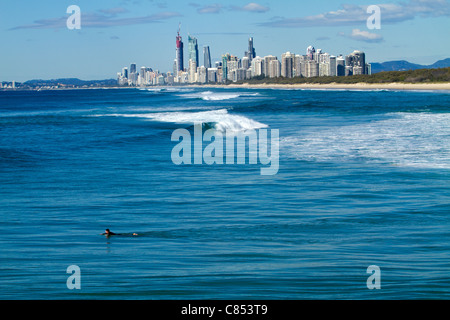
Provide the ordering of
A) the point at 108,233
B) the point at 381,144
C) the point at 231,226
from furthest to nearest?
the point at 381,144 → the point at 231,226 → the point at 108,233

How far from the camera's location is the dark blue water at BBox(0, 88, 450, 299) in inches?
341

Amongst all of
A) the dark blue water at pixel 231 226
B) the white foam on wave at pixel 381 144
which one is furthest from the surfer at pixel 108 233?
the white foam on wave at pixel 381 144

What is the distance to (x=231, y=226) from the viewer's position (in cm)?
1261

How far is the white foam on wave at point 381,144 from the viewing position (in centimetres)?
2270

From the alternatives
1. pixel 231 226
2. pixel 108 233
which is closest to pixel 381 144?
pixel 231 226

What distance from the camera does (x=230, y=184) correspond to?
707 inches

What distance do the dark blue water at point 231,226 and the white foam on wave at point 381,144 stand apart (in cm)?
16

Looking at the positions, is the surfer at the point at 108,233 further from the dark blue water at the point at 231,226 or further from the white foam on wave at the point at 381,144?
the white foam on wave at the point at 381,144

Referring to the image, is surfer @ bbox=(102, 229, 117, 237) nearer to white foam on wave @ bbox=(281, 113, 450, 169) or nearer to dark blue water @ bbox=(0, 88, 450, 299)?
dark blue water @ bbox=(0, 88, 450, 299)

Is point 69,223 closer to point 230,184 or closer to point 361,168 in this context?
point 230,184

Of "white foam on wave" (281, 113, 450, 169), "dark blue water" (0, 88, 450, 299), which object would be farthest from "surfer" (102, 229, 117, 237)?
"white foam on wave" (281, 113, 450, 169)

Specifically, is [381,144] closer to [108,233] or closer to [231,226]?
[231,226]

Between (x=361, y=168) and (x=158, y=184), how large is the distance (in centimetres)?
685

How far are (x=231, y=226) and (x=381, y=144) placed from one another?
54.3 feet
